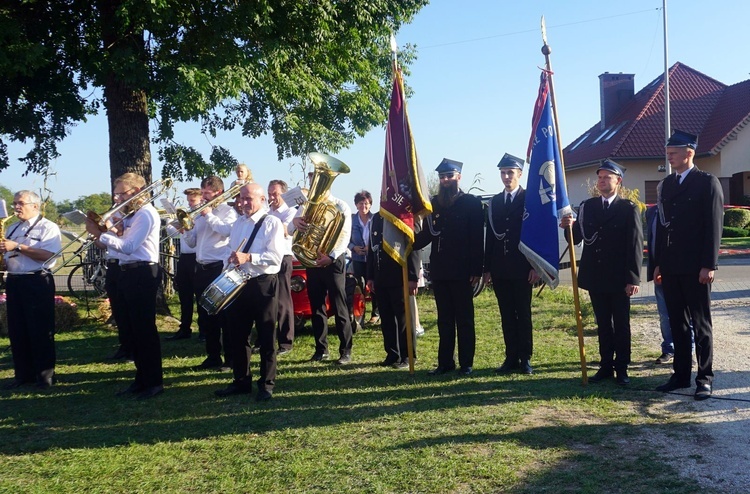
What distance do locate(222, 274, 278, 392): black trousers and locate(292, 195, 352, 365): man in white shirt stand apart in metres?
1.46

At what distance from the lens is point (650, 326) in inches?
396

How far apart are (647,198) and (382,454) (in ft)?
103

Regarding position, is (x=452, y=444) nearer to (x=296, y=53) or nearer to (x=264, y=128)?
(x=296, y=53)

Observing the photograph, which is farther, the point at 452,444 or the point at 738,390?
the point at 738,390

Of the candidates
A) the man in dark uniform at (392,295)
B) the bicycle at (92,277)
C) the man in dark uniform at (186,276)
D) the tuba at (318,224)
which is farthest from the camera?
the bicycle at (92,277)

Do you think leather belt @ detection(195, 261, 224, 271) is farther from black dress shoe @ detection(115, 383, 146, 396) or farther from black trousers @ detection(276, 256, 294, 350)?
black dress shoe @ detection(115, 383, 146, 396)

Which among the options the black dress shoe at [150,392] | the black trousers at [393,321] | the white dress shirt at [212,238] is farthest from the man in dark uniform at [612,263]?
the black dress shoe at [150,392]

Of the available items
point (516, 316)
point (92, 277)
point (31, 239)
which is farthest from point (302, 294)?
point (92, 277)

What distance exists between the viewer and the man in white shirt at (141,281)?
22.9ft

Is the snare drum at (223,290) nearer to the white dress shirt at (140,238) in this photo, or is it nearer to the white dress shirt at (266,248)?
the white dress shirt at (266,248)

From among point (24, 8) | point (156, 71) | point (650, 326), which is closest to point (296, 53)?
point (156, 71)

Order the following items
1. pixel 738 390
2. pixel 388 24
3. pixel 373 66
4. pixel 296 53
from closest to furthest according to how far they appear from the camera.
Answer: pixel 738 390 < pixel 296 53 < pixel 388 24 < pixel 373 66

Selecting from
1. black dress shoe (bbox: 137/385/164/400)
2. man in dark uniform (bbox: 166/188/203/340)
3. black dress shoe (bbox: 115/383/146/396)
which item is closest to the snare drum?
black dress shoe (bbox: 137/385/164/400)

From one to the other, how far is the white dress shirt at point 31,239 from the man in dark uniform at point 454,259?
13.1 feet
